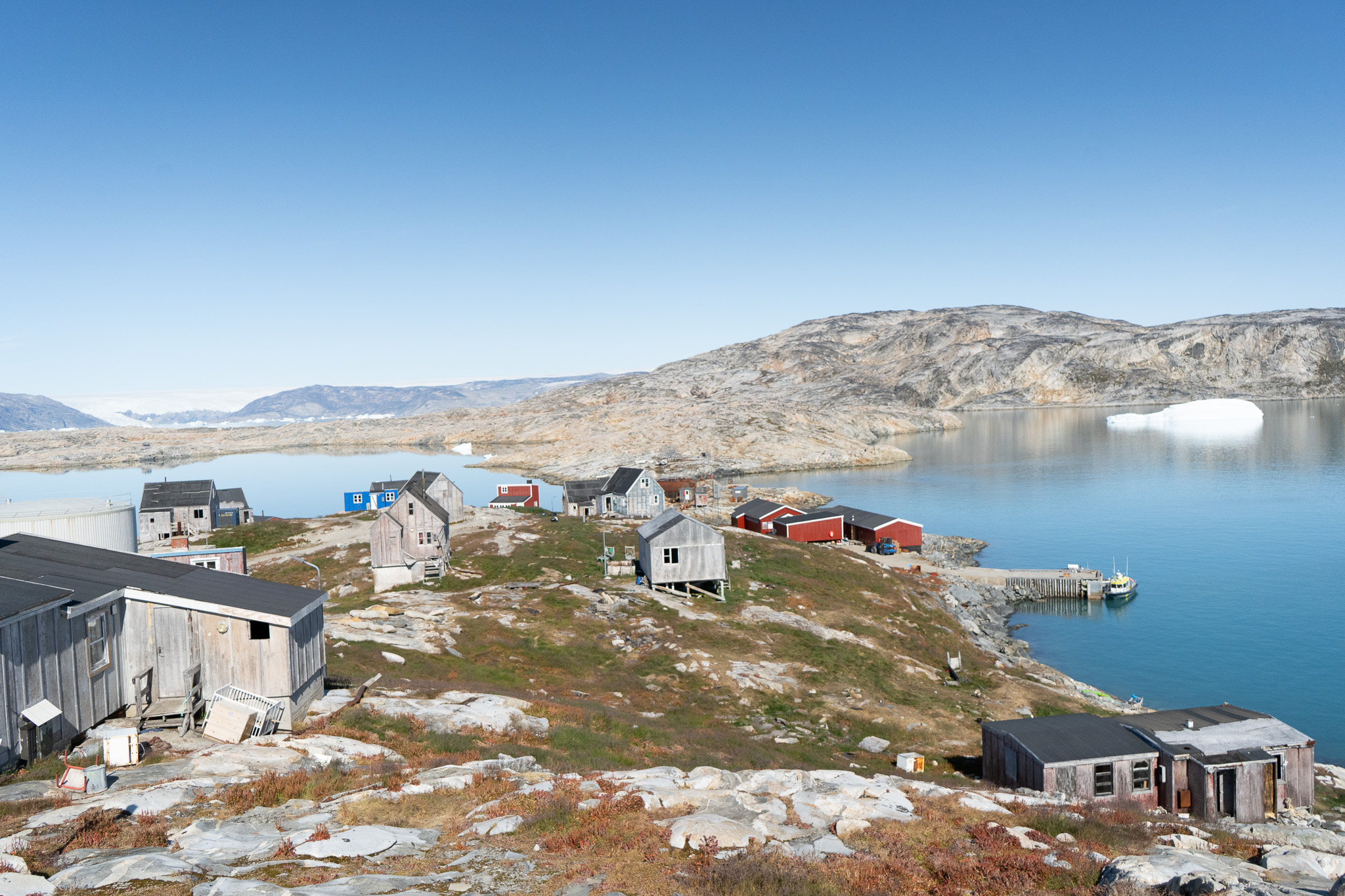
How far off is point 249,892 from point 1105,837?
15532 mm

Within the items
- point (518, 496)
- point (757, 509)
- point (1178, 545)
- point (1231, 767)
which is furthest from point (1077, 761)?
point (518, 496)

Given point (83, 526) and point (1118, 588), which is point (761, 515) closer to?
point (1118, 588)

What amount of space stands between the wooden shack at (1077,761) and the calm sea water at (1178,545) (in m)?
18.7

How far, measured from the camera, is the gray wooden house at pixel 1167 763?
82.5 ft

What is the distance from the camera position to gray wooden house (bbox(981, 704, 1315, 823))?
2514 centimetres

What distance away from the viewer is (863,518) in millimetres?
77875

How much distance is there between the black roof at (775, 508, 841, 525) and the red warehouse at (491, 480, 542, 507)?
2908 centimetres

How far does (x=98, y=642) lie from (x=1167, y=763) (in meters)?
31.1

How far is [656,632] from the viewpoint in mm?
40656

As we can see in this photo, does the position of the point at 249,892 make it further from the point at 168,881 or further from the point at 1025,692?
the point at 1025,692

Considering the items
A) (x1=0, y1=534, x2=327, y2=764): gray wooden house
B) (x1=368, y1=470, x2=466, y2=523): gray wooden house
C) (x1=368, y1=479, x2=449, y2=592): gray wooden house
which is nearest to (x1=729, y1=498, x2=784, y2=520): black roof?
(x1=368, y1=470, x2=466, y2=523): gray wooden house

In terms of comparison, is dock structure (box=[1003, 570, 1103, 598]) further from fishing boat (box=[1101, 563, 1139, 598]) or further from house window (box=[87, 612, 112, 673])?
house window (box=[87, 612, 112, 673])

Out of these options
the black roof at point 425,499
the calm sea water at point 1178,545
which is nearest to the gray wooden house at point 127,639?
the black roof at point 425,499

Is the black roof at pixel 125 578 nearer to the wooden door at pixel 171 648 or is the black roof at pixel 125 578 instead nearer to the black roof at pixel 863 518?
the wooden door at pixel 171 648
